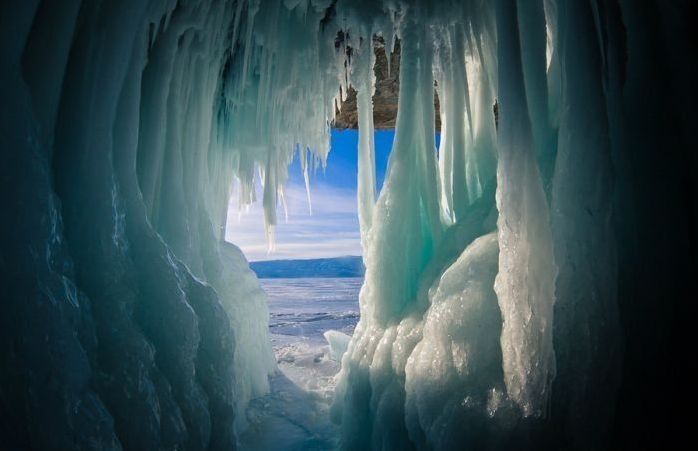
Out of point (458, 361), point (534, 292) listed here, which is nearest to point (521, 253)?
point (534, 292)

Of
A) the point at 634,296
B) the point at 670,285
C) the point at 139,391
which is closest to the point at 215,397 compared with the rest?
the point at 139,391

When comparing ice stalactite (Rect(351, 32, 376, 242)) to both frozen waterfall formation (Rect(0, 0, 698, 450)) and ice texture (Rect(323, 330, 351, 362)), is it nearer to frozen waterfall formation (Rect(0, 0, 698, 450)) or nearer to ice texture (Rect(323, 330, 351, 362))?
frozen waterfall formation (Rect(0, 0, 698, 450))

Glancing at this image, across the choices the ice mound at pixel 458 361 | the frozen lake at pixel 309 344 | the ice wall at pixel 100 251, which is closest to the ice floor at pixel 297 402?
the frozen lake at pixel 309 344

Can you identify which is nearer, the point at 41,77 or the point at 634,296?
the point at 41,77

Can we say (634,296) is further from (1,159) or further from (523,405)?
(1,159)

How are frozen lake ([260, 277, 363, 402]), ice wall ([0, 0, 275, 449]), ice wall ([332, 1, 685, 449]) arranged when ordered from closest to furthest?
ice wall ([0, 0, 275, 449]), ice wall ([332, 1, 685, 449]), frozen lake ([260, 277, 363, 402])

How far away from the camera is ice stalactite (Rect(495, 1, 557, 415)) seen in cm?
221

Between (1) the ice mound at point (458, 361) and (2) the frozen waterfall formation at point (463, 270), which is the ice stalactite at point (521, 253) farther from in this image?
(1) the ice mound at point (458, 361)

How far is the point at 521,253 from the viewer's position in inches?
90.4

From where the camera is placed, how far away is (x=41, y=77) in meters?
2.14

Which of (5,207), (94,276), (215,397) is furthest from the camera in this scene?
(215,397)

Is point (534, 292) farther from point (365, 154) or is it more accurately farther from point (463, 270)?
point (365, 154)

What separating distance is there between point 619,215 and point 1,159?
3381 millimetres

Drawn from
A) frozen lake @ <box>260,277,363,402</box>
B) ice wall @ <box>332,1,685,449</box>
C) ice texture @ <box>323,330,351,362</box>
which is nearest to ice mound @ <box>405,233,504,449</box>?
ice wall @ <box>332,1,685,449</box>
